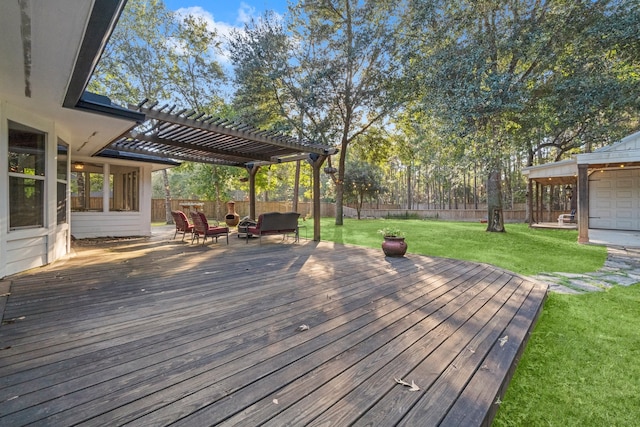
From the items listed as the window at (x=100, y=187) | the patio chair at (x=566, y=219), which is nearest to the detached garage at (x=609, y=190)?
the patio chair at (x=566, y=219)

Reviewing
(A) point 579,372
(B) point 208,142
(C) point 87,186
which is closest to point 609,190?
(A) point 579,372

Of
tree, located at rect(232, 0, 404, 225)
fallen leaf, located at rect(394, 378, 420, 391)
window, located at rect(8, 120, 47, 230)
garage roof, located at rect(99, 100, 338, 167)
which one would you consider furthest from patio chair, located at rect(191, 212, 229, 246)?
tree, located at rect(232, 0, 404, 225)

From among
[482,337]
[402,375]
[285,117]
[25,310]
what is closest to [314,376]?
[402,375]

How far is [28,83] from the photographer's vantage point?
10.7 feet

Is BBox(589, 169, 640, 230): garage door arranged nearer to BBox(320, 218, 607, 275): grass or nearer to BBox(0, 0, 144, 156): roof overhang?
BBox(320, 218, 607, 275): grass

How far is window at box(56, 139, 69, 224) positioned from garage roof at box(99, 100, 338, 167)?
87 centimetres

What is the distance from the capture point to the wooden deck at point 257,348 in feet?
4.62

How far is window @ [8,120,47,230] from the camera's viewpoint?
13.0 feet

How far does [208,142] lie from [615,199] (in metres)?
14.8

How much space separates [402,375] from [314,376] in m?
0.54

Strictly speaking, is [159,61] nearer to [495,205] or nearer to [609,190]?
[495,205]

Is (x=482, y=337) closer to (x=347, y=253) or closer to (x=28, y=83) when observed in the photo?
(x=347, y=253)

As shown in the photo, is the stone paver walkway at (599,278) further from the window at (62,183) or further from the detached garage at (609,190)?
the window at (62,183)

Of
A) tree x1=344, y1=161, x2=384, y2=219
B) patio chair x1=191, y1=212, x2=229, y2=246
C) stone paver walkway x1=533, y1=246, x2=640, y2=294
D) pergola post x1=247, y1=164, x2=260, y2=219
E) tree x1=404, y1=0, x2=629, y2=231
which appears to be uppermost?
tree x1=404, y1=0, x2=629, y2=231
